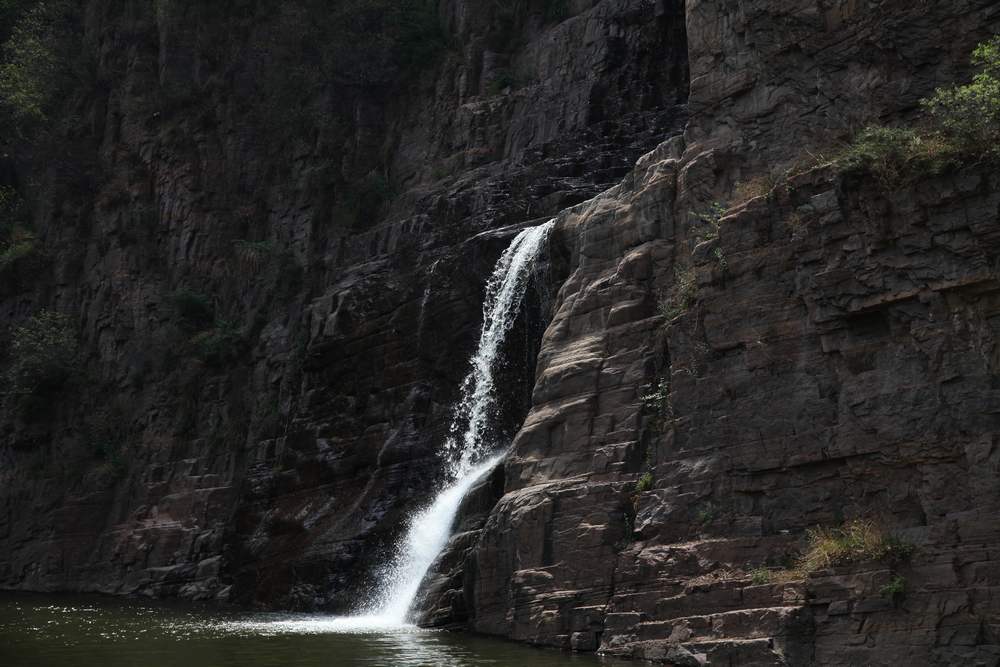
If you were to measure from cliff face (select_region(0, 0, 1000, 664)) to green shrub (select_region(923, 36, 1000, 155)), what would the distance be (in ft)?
1.49

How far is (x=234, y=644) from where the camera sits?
20.1 m

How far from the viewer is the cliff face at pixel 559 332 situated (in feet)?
49.7

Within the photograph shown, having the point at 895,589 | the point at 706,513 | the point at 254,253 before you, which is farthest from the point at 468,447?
the point at 254,253

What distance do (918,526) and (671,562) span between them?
3.92 meters

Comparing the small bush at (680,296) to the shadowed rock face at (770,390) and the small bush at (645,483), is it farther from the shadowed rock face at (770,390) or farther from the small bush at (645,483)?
the small bush at (645,483)

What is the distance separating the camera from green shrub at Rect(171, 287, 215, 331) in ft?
148

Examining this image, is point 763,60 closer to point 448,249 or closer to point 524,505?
point 524,505

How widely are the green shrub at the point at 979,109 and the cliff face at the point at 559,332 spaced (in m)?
0.45

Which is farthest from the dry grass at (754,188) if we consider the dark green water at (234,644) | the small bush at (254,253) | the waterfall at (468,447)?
the small bush at (254,253)

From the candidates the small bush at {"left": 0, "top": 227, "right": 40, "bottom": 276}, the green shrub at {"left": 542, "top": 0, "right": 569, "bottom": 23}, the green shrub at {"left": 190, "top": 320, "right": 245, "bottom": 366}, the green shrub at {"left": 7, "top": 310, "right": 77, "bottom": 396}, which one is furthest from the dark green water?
the small bush at {"left": 0, "top": 227, "right": 40, "bottom": 276}

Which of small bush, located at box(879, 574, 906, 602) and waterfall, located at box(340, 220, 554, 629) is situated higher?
waterfall, located at box(340, 220, 554, 629)

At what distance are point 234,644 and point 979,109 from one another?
14499 mm

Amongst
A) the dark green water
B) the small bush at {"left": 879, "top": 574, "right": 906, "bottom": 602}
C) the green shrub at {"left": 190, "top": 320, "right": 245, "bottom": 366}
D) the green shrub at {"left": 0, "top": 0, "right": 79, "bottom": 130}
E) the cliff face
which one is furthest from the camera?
the green shrub at {"left": 0, "top": 0, "right": 79, "bottom": 130}

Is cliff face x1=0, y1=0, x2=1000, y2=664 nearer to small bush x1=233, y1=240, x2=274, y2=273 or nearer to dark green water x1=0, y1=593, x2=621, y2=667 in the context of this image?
small bush x1=233, y1=240, x2=274, y2=273
